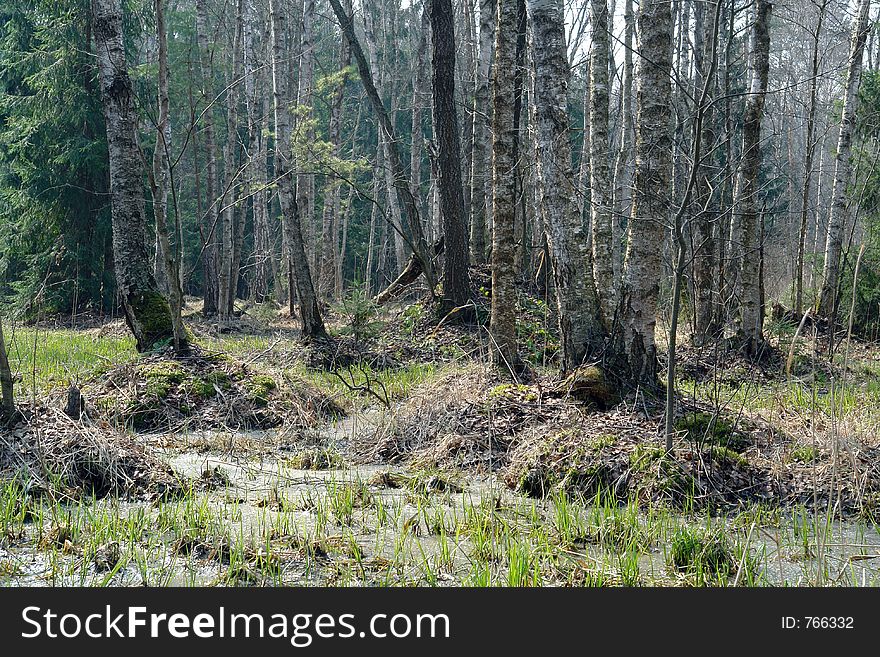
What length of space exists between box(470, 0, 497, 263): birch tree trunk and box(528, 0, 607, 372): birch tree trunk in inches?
275

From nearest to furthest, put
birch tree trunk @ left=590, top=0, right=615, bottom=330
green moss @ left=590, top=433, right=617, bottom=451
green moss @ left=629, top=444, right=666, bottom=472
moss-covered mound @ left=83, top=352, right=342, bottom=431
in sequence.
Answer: green moss @ left=629, top=444, right=666, bottom=472 < green moss @ left=590, top=433, right=617, bottom=451 < moss-covered mound @ left=83, top=352, right=342, bottom=431 < birch tree trunk @ left=590, top=0, right=615, bottom=330

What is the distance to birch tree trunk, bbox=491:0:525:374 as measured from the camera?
8266 mm

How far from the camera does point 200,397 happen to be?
827cm

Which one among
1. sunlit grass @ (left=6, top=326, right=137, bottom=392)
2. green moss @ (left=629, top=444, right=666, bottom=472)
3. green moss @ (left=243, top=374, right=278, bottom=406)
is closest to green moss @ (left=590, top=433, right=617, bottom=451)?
green moss @ (left=629, top=444, right=666, bottom=472)

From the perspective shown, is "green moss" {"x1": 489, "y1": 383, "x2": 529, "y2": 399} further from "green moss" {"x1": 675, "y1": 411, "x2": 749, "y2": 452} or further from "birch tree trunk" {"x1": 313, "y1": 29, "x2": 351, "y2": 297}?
"birch tree trunk" {"x1": 313, "y1": 29, "x2": 351, "y2": 297}

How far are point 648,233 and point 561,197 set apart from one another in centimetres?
95

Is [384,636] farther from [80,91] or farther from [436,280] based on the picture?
[80,91]

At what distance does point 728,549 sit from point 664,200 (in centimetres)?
307

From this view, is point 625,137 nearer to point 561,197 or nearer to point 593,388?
point 561,197

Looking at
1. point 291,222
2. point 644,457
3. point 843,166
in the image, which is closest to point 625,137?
point 843,166

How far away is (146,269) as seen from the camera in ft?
32.3

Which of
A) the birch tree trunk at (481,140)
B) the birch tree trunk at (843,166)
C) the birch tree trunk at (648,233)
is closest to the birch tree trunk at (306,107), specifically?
the birch tree trunk at (481,140)

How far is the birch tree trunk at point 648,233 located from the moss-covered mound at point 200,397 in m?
3.36

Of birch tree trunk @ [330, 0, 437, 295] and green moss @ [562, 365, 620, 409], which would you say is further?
birch tree trunk @ [330, 0, 437, 295]
